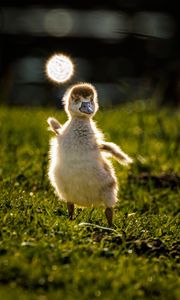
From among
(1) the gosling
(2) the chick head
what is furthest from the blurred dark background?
(1) the gosling

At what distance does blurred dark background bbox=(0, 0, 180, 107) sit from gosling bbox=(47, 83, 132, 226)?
8184 mm

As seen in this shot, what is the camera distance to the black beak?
615 centimetres

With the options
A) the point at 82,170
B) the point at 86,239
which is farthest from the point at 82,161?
the point at 86,239

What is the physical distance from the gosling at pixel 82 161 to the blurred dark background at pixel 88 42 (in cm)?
818

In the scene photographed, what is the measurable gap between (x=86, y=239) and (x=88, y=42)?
9883 millimetres

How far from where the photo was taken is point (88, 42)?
49.3ft

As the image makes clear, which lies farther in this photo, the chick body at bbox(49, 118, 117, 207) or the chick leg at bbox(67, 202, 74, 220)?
the chick leg at bbox(67, 202, 74, 220)

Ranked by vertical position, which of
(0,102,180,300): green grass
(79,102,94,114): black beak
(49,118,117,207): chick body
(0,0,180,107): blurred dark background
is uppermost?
(0,0,180,107): blurred dark background

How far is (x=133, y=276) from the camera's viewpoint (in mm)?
4902

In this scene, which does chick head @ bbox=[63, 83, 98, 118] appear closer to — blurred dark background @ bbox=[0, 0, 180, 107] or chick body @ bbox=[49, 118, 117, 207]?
chick body @ bbox=[49, 118, 117, 207]

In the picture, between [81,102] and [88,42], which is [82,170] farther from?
[88,42]

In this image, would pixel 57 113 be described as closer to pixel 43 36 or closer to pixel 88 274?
pixel 43 36

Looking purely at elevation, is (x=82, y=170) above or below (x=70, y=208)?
above

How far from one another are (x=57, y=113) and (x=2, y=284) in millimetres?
6726
